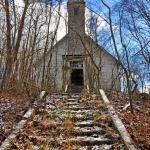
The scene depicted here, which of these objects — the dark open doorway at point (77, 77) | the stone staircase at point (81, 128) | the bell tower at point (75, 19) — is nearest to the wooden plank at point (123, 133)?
the stone staircase at point (81, 128)

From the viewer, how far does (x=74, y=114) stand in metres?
11.0

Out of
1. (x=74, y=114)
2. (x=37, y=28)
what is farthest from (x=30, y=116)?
(x=37, y=28)

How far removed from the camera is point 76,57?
2555 centimetres

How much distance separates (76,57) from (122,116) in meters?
15.3

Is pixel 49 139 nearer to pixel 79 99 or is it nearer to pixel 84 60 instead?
pixel 79 99

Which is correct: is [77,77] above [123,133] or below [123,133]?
above

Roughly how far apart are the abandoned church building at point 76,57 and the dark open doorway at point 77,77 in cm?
35

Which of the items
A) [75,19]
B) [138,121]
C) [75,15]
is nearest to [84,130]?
[138,121]

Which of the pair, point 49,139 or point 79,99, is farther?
point 79,99

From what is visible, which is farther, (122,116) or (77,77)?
(77,77)

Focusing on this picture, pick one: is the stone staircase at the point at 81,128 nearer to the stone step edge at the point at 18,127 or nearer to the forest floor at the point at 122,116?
the forest floor at the point at 122,116

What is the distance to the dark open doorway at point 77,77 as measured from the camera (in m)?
26.8

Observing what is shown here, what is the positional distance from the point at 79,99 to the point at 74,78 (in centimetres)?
1348

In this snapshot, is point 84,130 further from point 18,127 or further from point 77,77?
→ point 77,77
